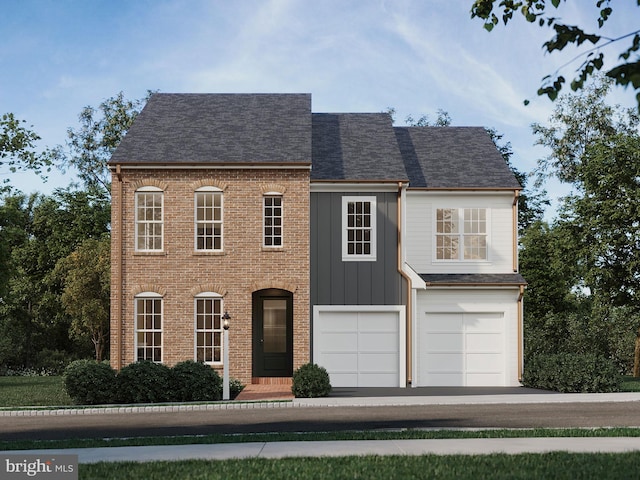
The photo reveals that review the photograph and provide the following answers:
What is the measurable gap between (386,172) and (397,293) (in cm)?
376

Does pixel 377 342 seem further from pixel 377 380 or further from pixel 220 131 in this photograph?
pixel 220 131

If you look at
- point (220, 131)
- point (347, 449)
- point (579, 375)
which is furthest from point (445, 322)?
point (347, 449)

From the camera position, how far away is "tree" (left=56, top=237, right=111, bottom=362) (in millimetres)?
38781

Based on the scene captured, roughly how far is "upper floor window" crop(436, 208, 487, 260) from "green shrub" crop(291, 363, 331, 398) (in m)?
6.41

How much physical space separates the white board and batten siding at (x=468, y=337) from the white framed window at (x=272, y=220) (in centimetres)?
471

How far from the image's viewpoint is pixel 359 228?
→ 84.9ft

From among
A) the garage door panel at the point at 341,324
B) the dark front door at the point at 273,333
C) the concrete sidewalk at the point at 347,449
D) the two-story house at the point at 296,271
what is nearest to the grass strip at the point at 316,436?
the concrete sidewalk at the point at 347,449

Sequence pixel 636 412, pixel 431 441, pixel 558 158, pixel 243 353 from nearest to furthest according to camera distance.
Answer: pixel 431 441
pixel 636 412
pixel 243 353
pixel 558 158

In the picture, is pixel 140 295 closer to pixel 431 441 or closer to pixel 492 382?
pixel 492 382

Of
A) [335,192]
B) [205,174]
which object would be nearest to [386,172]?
[335,192]

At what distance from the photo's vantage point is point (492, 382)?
1025 inches

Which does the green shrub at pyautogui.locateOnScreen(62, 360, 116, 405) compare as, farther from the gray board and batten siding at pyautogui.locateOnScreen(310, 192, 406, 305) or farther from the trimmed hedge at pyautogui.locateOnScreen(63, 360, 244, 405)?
the gray board and batten siding at pyautogui.locateOnScreen(310, 192, 406, 305)

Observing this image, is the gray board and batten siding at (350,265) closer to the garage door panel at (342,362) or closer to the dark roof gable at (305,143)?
the dark roof gable at (305,143)

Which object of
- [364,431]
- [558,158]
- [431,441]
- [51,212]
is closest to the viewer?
[431,441]
